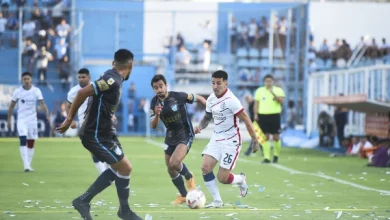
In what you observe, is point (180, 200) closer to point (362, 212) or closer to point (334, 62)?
point (362, 212)

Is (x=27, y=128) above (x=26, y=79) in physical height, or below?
below

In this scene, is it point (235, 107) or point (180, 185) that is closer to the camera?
point (235, 107)

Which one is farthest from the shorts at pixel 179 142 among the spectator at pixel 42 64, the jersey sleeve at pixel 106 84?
the spectator at pixel 42 64

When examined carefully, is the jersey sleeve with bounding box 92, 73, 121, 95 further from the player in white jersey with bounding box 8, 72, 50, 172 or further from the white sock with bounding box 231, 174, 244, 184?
the player in white jersey with bounding box 8, 72, 50, 172

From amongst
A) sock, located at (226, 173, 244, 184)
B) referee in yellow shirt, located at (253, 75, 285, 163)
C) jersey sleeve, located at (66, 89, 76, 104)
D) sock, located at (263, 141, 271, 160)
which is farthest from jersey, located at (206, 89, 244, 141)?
sock, located at (263, 141, 271, 160)

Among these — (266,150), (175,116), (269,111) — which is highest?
(175,116)

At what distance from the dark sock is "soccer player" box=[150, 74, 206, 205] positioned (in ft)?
9.13

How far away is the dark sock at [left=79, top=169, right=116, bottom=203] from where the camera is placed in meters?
10.8

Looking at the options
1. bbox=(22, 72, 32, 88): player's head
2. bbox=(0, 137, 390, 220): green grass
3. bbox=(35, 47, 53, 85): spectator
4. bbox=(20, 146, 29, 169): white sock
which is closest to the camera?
bbox=(0, 137, 390, 220): green grass

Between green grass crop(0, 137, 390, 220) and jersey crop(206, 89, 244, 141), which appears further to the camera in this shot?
jersey crop(206, 89, 244, 141)

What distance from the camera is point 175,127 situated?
1402cm

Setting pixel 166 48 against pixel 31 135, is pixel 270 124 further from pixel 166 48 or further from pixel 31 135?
pixel 166 48

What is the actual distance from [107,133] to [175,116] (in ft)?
10.7

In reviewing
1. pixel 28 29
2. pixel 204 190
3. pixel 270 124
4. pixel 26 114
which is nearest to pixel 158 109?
pixel 204 190
